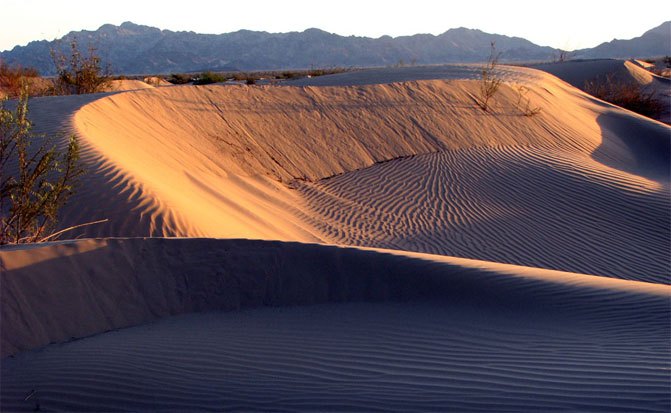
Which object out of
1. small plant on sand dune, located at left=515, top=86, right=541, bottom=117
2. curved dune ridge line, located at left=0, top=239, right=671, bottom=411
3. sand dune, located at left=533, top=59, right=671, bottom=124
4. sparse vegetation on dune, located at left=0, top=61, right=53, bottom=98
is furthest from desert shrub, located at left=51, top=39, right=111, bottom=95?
sand dune, located at left=533, top=59, right=671, bottom=124

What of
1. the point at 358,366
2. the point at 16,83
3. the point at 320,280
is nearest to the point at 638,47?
the point at 16,83

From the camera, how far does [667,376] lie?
4117 millimetres

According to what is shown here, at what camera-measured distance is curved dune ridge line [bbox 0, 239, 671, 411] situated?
411 centimetres

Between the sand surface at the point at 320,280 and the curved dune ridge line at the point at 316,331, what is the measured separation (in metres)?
0.02

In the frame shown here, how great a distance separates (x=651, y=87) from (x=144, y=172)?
33.6 m

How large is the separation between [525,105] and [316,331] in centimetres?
1568

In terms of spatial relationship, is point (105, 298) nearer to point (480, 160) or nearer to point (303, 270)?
point (303, 270)

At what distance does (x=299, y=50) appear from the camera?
5595 inches

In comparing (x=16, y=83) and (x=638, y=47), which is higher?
(x=638, y=47)

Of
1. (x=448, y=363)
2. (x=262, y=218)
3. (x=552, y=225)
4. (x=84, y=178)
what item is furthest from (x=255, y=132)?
(x=448, y=363)

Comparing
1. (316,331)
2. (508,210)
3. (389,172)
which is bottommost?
(508,210)

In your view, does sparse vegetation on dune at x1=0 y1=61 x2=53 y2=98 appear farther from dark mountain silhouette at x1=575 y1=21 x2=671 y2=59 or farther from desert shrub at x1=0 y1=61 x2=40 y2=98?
dark mountain silhouette at x1=575 y1=21 x2=671 y2=59

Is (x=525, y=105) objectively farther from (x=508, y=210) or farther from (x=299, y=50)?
(x=299, y=50)

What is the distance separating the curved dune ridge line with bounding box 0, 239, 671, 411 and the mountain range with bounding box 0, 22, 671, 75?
395ft
